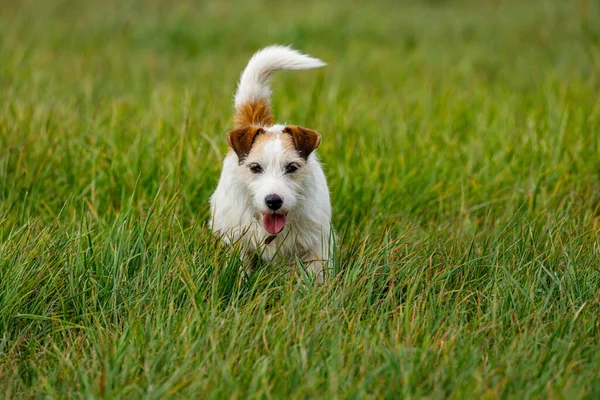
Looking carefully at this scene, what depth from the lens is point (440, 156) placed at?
5.76m

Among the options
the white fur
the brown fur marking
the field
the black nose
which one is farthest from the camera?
the brown fur marking

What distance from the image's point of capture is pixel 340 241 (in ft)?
15.2

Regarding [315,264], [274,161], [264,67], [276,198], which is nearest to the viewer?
[276,198]

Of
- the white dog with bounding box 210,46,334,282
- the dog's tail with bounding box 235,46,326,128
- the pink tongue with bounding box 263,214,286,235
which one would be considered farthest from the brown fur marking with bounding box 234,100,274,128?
the pink tongue with bounding box 263,214,286,235

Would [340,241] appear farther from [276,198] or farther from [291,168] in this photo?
[276,198]

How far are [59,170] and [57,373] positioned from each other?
237 cm

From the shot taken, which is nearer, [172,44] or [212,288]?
[212,288]

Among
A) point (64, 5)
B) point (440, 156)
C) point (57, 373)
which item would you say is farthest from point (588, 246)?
point (64, 5)

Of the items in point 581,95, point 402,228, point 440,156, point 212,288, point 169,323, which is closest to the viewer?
point 169,323

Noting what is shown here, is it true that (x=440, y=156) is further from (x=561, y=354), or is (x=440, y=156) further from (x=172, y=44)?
(x=172, y=44)

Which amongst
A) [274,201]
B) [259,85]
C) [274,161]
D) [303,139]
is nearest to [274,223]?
[274,201]

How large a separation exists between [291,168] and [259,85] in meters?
0.90

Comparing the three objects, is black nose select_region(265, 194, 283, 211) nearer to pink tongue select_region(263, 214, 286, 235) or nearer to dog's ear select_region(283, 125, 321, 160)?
pink tongue select_region(263, 214, 286, 235)

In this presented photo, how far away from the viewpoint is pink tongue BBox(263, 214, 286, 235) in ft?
13.0
